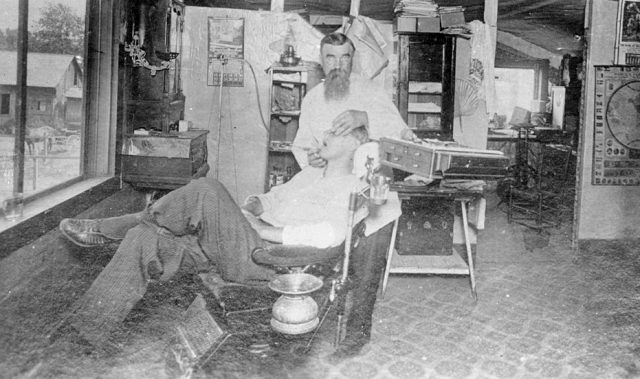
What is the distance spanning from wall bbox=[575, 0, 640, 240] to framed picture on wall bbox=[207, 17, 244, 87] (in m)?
3.47

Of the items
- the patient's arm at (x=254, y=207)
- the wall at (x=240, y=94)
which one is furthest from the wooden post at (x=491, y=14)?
the patient's arm at (x=254, y=207)

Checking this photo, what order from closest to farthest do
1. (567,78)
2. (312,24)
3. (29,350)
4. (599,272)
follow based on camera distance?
(29,350) < (599,272) < (312,24) < (567,78)

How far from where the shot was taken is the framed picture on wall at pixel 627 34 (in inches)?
202

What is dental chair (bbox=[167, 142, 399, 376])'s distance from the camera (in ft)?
9.43

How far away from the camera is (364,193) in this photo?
324 centimetres

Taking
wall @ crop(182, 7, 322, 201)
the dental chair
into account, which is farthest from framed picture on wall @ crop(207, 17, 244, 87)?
the dental chair

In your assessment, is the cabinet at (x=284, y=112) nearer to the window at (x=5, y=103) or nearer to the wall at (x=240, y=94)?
the wall at (x=240, y=94)

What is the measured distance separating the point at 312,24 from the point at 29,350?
4.62m

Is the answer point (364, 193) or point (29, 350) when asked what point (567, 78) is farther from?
point (29, 350)

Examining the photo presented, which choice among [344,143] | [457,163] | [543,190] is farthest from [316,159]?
[543,190]

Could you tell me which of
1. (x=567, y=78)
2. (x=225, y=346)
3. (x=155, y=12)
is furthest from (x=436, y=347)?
(x=567, y=78)

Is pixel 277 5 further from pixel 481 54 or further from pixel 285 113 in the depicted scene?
pixel 481 54

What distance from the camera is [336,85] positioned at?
13.4ft

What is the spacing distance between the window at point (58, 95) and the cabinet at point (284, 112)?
200 cm
